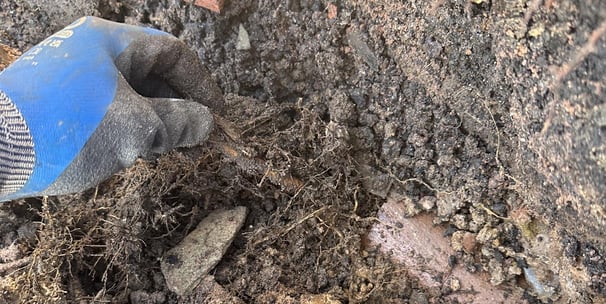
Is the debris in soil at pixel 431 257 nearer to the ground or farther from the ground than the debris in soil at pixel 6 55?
nearer to the ground

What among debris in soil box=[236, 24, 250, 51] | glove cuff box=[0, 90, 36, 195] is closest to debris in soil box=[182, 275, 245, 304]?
glove cuff box=[0, 90, 36, 195]

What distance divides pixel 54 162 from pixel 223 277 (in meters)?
0.63

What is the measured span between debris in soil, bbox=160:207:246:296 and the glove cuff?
54 centimetres

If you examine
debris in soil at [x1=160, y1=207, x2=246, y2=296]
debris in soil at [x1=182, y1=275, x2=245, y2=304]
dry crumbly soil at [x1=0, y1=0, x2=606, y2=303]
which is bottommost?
debris in soil at [x1=182, y1=275, x2=245, y2=304]

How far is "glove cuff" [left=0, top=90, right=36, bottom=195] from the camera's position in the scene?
111 centimetres

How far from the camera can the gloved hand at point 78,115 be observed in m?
1.11

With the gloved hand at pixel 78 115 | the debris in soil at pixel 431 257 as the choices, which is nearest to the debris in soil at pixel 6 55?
the gloved hand at pixel 78 115

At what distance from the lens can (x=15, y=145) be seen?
1114 mm

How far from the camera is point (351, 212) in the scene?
163 cm

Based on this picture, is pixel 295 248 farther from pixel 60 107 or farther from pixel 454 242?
pixel 60 107

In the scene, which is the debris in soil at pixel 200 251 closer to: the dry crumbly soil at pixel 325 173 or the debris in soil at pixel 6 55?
the dry crumbly soil at pixel 325 173

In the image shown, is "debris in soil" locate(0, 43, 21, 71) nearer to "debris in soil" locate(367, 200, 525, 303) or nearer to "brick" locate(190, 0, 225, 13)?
"brick" locate(190, 0, 225, 13)

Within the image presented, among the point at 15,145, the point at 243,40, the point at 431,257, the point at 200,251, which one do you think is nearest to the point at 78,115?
the point at 15,145

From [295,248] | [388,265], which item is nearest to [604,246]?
[388,265]
